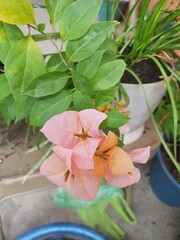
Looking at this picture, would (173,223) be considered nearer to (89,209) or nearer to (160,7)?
(89,209)

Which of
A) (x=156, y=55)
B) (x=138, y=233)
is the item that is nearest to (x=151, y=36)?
(x=156, y=55)

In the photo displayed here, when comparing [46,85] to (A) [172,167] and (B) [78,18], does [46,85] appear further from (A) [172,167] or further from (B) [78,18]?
(A) [172,167]

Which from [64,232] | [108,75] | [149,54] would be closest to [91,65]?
[108,75]

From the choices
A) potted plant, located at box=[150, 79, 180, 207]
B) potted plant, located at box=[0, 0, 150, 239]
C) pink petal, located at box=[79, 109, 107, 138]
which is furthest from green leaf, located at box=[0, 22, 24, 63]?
potted plant, located at box=[150, 79, 180, 207]

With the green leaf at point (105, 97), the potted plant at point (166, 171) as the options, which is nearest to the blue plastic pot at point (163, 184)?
the potted plant at point (166, 171)

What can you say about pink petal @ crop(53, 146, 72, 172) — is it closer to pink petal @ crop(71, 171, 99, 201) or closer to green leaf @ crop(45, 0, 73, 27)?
pink petal @ crop(71, 171, 99, 201)

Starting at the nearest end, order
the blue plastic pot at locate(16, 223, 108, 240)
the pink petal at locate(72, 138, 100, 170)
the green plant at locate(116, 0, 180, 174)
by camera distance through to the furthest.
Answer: the pink petal at locate(72, 138, 100, 170) → the green plant at locate(116, 0, 180, 174) → the blue plastic pot at locate(16, 223, 108, 240)
